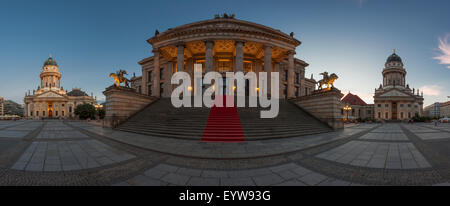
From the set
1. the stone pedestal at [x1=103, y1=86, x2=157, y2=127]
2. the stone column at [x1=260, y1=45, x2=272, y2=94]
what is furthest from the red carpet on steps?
the stone column at [x1=260, y1=45, x2=272, y2=94]

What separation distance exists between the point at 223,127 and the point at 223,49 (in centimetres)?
1868

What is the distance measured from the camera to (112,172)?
15.0ft

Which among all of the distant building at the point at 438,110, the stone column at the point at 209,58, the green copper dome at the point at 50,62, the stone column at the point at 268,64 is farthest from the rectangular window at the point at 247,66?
the distant building at the point at 438,110

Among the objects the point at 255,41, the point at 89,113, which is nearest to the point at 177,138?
the point at 255,41

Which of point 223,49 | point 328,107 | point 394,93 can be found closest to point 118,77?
point 223,49

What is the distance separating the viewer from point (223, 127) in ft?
36.7

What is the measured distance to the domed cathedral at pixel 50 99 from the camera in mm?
73875

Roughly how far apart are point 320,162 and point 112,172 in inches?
261

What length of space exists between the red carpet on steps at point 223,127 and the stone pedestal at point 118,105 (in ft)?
33.6

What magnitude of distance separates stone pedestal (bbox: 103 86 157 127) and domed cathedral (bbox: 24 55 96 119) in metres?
72.8

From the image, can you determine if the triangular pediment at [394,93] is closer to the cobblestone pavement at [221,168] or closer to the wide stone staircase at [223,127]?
the wide stone staircase at [223,127]

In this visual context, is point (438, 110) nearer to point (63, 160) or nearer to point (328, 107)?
point (328, 107)

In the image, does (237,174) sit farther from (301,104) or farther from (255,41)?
(255,41)

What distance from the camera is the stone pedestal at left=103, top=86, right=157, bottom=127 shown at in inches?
653
